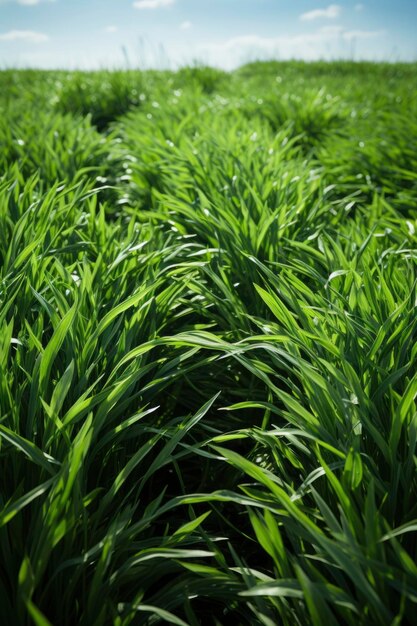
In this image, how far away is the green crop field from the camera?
2.35 feet

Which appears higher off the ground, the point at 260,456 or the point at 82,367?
the point at 82,367

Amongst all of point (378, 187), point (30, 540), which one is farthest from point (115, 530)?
point (378, 187)

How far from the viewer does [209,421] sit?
3.91 feet

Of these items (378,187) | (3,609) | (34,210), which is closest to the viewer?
(3,609)

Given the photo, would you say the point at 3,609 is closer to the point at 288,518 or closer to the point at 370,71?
the point at 288,518

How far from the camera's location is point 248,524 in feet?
3.51

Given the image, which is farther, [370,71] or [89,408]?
[370,71]

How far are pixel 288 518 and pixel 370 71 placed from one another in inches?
338

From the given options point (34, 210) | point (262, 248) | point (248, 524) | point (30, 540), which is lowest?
point (248, 524)

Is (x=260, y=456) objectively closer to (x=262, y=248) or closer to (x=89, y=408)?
(x=89, y=408)

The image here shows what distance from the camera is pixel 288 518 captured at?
0.77 meters

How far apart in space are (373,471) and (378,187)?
1.84 metres

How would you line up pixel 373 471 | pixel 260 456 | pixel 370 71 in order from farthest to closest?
pixel 370 71
pixel 260 456
pixel 373 471

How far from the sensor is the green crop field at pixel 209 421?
0.71m
